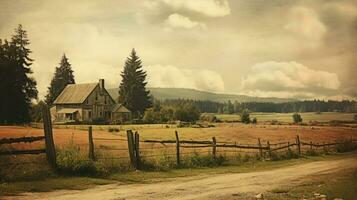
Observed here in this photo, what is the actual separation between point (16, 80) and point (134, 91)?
127ft

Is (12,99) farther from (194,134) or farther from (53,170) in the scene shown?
(194,134)

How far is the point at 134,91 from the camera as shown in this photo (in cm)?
5469

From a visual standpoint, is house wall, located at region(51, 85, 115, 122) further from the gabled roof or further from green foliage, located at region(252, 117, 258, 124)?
green foliage, located at region(252, 117, 258, 124)

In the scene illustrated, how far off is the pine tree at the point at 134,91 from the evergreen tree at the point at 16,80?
35989 millimetres

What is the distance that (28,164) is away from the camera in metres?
11.2

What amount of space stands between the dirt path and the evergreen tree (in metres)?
6.70

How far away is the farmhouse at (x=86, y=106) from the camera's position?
158 feet

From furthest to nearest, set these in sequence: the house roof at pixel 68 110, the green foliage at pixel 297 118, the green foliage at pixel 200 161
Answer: the house roof at pixel 68 110
the green foliage at pixel 297 118
the green foliage at pixel 200 161

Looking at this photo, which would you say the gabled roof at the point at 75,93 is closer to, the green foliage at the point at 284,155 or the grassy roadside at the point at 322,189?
the green foliage at the point at 284,155

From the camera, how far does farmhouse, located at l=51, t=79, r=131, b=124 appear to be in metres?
48.2

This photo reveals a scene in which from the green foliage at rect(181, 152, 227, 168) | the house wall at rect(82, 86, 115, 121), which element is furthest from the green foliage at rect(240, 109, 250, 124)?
the house wall at rect(82, 86, 115, 121)

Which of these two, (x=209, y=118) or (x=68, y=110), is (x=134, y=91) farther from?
(x=209, y=118)

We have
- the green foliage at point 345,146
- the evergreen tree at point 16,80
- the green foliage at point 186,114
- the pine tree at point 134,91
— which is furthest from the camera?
the pine tree at point 134,91

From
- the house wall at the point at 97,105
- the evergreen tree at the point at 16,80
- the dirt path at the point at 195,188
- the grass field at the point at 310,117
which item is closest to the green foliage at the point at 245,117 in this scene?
the grass field at the point at 310,117
